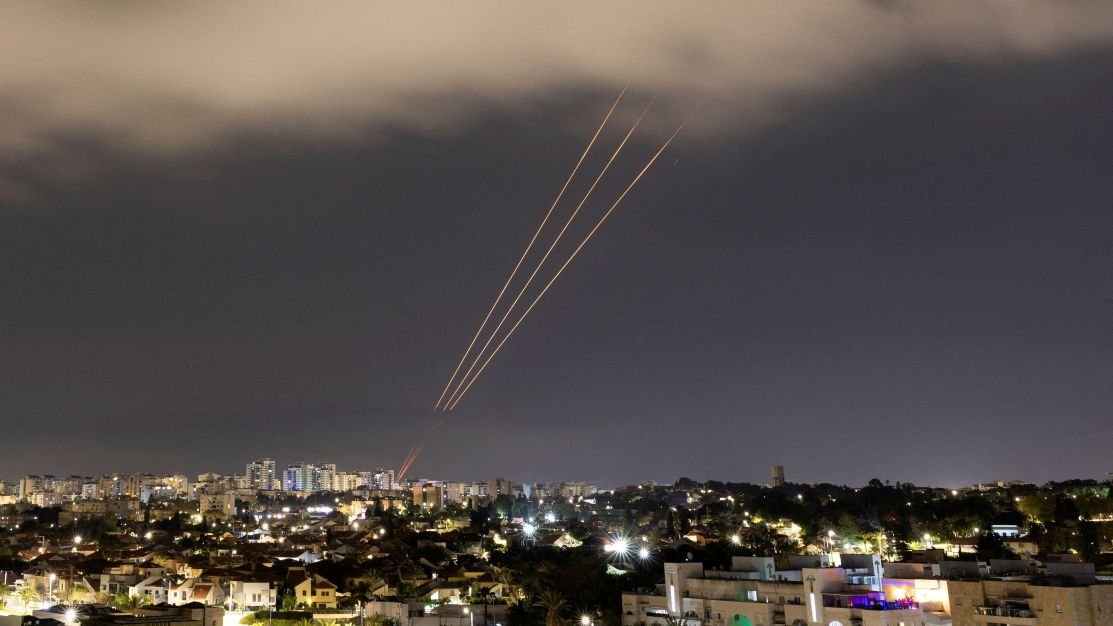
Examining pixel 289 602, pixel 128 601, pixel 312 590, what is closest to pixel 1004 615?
Answer: pixel 289 602

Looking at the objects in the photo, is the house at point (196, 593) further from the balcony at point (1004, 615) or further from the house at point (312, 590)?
the balcony at point (1004, 615)

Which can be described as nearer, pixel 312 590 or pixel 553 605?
pixel 553 605

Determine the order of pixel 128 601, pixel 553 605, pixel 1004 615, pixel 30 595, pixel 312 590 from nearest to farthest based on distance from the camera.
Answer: pixel 1004 615 < pixel 553 605 < pixel 128 601 < pixel 312 590 < pixel 30 595

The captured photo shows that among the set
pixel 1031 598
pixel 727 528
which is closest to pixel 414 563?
pixel 727 528

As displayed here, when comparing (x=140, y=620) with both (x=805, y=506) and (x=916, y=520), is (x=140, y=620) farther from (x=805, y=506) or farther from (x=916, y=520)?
(x=805, y=506)

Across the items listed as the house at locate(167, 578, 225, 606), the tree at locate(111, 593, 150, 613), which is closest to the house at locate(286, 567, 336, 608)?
the house at locate(167, 578, 225, 606)

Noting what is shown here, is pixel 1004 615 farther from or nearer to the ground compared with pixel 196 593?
nearer to the ground

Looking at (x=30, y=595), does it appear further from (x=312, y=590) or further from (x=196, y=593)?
(x=312, y=590)

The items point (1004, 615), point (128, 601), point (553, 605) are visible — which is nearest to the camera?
point (1004, 615)

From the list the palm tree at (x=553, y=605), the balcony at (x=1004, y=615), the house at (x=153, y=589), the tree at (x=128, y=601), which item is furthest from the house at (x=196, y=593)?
the balcony at (x=1004, y=615)
